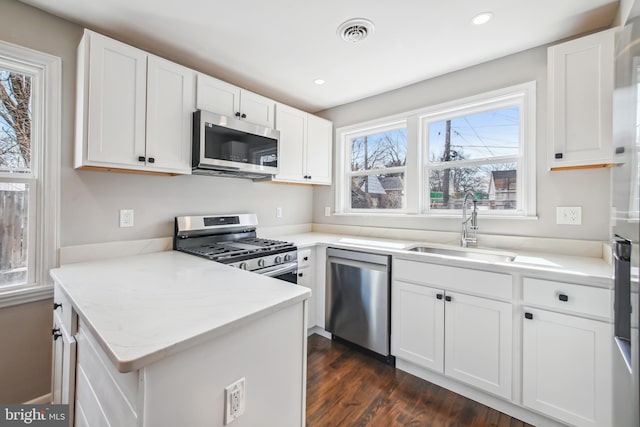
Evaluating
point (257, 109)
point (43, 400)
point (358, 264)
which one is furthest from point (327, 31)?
point (43, 400)

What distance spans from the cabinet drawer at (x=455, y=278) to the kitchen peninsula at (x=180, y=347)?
1169 millimetres

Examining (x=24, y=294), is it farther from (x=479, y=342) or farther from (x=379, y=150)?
(x=379, y=150)

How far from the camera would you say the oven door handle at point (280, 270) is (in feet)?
6.90

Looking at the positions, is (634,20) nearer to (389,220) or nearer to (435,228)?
(435,228)

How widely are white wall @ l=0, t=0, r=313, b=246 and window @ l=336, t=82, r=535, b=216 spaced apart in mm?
1582

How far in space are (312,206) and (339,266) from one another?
1278mm

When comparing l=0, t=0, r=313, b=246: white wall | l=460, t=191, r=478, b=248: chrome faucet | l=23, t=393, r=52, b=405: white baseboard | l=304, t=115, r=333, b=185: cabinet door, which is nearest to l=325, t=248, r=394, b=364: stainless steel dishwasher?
l=460, t=191, r=478, b=248: chrome faucet

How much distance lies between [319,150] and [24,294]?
2.60m

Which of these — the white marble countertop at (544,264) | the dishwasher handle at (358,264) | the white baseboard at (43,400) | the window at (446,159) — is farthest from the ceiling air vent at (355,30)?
the white baseboard at (43,400)

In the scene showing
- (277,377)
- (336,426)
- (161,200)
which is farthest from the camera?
(161,200)

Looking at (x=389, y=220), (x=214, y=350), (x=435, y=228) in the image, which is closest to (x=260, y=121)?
(x=389, y=220)

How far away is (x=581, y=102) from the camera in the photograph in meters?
1.70

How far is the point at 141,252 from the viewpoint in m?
2.05

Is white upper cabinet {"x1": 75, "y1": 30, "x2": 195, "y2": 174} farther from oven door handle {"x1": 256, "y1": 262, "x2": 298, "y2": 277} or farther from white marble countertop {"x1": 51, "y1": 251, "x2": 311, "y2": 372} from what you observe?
oven door handle {"x1": 256, "y1": 262, "x2": 298, "y2": 277}
